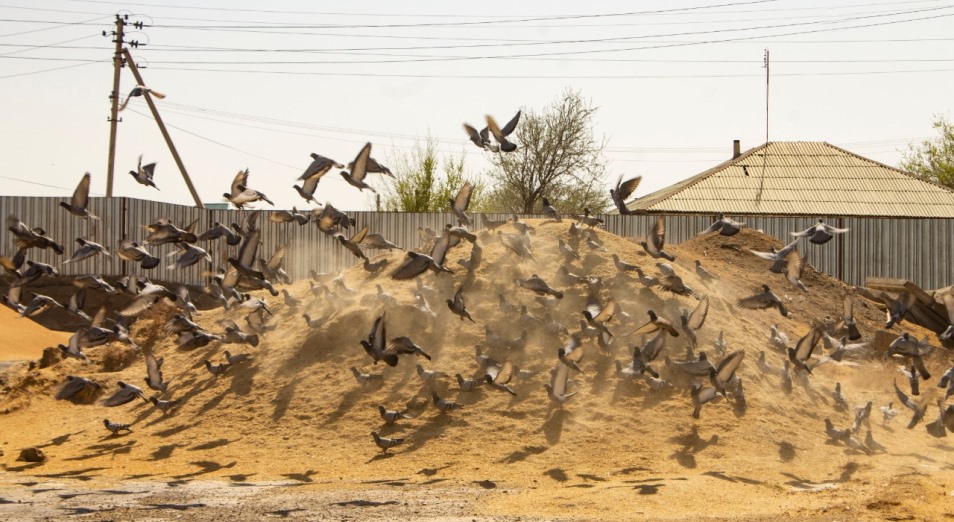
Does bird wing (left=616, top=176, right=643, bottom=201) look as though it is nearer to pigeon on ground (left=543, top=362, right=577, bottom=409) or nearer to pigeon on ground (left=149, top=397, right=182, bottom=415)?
pigeon on ground (left=543, top=362, right=577, bottom=409)

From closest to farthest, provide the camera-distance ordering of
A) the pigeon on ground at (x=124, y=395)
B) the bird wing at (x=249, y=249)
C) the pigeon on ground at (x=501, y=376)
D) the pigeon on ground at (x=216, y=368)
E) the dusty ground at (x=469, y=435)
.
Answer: the dusty ground at (x=469, y=435), the pigeon on ground at (x=501, y=376), the bird wing at (x=249, y=249), the pigeon on ground at (x=124, y=395), the pigeon on ground at (x=216, y=368)

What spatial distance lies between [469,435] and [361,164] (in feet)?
12.5

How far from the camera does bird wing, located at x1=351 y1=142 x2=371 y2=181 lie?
45.3ft

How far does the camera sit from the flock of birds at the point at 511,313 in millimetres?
13930

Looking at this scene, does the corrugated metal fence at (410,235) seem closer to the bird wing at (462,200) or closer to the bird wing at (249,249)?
the bird wing at (462,200)

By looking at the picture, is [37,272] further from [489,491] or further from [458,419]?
[489,491]

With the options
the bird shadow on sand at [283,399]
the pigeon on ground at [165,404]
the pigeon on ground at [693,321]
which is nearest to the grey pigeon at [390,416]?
the bird shadow on sand at [283,399]

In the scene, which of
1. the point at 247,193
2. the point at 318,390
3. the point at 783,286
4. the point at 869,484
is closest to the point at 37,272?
the point at 247,193

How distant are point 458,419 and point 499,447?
2.95 feet

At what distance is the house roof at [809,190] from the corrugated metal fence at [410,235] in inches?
245

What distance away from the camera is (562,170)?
48.1 metres

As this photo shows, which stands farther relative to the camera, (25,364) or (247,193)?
(25,364)

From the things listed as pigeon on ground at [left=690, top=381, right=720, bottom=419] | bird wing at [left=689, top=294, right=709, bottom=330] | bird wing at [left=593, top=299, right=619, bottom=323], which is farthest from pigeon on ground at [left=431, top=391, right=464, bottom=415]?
bird wing at [left=689, top=294, right=709, bottom=330]

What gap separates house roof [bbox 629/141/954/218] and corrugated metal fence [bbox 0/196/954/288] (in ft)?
20.4
